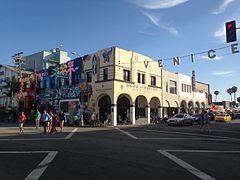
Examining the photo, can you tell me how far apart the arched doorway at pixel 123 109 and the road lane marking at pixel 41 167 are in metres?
26.2

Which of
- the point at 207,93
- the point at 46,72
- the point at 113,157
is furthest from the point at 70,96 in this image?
the point at 207,93

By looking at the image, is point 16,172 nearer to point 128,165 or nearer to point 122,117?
point 128,165

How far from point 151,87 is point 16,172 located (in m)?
33.8

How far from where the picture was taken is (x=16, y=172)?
25.8 ft

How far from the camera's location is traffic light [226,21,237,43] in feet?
54.5

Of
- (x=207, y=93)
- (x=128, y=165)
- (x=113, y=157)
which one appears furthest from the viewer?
(x=207, y=93)

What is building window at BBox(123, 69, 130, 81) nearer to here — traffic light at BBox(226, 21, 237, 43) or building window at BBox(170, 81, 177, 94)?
building window at BBox(170, 81, 177, 94)

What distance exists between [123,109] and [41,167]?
1175 inches

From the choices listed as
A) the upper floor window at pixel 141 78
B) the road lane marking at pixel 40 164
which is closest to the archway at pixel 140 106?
the upper floor window at pixel 141 78

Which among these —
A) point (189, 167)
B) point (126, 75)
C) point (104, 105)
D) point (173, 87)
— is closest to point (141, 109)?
point (104, 105)

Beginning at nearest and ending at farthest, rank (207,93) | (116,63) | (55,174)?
1. (55,174)
2. (116,63)
3. (207,93)

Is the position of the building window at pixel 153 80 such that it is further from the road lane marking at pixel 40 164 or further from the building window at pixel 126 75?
the road lane marking at pixel 40 164

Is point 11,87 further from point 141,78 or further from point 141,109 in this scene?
point 141,78

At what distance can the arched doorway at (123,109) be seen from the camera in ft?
123
